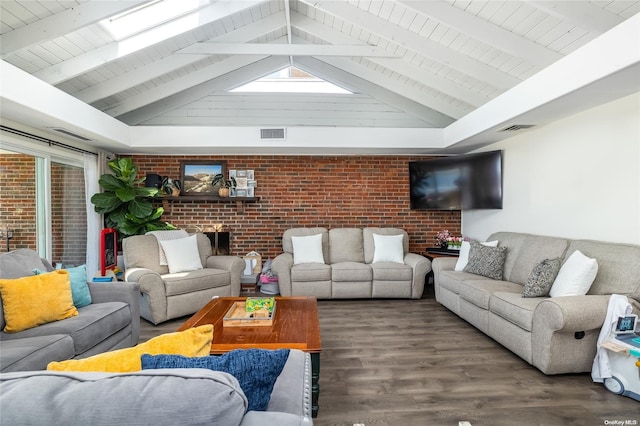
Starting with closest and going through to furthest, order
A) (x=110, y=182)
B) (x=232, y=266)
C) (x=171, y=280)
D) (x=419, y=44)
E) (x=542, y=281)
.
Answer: (x=542, y=281) < (x=419, y=44) < (x=171, y=280) < (x=232, y=266) < (x=110, y=182)

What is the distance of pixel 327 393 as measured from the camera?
2.20 m

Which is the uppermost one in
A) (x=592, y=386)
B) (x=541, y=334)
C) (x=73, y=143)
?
(x=73, y=143)

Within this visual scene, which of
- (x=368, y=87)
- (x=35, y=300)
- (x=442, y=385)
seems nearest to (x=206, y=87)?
(x=368, y=87)

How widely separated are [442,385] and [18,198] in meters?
4.51

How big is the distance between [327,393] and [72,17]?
358 cm

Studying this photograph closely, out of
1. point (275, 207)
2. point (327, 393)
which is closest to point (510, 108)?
point (327, 393)

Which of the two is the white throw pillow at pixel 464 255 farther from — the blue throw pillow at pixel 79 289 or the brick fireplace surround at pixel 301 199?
the blue throw pillow at pixel 79 289

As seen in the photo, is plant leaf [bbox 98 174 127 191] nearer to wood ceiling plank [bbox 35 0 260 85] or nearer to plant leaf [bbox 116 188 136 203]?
plant leaf [bbox 116 188 136 203]

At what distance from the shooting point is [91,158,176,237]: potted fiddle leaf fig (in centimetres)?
447

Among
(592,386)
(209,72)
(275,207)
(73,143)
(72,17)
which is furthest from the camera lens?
(275,207)

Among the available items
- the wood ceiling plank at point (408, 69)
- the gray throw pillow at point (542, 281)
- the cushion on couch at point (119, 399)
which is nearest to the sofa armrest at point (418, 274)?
the gray throw pillow at point (542, 281)

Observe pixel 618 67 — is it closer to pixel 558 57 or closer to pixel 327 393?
pixel 558 57

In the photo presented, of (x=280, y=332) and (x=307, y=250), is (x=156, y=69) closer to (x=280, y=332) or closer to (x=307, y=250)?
(x=307, y=250)

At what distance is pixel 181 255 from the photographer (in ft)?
13.4
